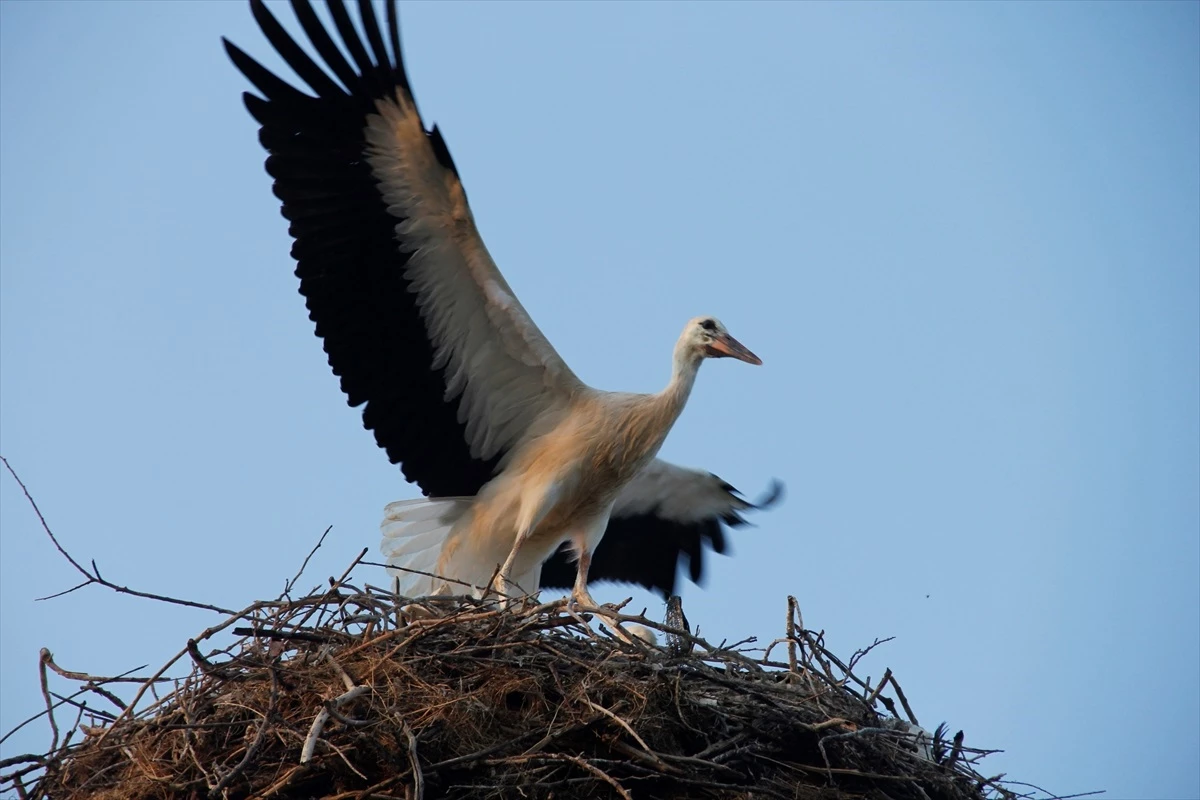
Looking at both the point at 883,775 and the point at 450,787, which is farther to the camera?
the point at 883,775

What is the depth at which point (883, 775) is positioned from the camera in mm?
4887

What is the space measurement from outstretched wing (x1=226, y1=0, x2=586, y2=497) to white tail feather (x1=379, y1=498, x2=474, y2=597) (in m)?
0.22

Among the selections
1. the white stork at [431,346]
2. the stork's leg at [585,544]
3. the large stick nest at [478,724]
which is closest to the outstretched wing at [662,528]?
the white stork at [431,346]

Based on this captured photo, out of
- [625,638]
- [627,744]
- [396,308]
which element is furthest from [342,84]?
[627,744]

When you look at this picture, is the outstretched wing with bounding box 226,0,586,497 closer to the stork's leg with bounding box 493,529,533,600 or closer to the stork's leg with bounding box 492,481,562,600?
the stork's leg with bounding box 492,481,562,600

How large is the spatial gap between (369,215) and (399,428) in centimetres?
96

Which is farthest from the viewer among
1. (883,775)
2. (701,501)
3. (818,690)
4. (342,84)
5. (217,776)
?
(701,501)

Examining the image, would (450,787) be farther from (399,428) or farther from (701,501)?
(701,501)

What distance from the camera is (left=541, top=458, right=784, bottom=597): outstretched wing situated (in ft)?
24.5

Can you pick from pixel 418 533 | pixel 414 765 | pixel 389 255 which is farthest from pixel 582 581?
pixel 414 765

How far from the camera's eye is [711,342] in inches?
269

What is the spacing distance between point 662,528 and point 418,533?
1.34 meters

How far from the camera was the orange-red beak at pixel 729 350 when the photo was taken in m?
6.83

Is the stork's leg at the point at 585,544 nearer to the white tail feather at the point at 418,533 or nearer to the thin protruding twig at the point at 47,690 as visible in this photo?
the white tail feather at the point at 418,533
